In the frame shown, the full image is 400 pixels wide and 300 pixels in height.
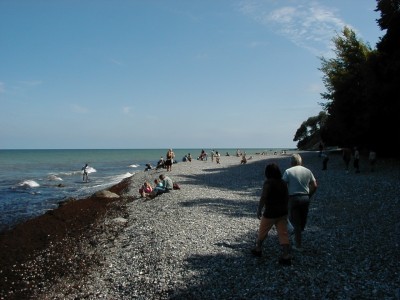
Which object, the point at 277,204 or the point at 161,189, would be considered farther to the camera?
the point at 161,189

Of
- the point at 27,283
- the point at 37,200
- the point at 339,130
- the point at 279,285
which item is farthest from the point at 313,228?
the point at 339,130

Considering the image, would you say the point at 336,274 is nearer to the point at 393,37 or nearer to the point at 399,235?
the point at 399,235

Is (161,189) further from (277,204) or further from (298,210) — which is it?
(277,204)

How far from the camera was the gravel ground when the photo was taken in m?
7.81

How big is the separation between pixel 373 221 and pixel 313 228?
2738 millimetres

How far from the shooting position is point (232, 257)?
975 cm

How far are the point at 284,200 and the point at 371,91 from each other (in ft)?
84.6

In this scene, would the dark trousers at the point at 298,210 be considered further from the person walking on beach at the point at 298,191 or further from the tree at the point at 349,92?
the tree at the point at 349,92

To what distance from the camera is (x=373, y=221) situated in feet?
44.2

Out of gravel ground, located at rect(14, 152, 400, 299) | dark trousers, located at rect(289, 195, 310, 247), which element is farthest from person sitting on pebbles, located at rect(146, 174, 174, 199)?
dark trousers, located at rect(289, 195, 310, 247)

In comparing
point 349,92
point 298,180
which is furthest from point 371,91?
point 298,180

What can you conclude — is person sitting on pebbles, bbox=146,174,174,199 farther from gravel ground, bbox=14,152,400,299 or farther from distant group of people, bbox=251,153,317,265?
distant group of people, bbox=251,153,317,265

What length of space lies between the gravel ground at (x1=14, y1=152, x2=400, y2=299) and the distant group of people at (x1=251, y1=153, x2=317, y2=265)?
0.87 metres

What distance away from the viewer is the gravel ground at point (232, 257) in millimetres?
7812
